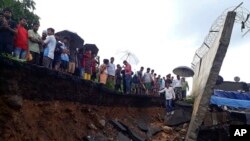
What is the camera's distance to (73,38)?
12195 millimetres

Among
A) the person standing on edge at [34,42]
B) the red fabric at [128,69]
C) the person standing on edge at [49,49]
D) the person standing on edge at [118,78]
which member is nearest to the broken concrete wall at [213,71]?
the red fabric at [128,69]

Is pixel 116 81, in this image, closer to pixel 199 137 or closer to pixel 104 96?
pixel 104 96

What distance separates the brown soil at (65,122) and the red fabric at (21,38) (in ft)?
4.55

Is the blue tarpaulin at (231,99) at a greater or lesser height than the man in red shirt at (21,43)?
lesser

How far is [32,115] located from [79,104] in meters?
2.85

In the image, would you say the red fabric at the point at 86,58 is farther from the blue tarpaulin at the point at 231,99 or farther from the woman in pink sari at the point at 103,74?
the blue tarpaulin at the point at 231,99

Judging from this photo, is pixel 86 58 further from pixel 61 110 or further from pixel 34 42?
pixel 34 42

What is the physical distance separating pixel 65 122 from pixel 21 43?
266cm

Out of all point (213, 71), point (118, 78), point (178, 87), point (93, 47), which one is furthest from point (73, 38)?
point (178, 87)

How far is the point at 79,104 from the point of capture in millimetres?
11414

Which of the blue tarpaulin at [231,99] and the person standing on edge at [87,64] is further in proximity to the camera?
the blue tarpaulin at [231,99]

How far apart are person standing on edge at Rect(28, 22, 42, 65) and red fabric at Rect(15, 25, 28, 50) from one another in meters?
0.54

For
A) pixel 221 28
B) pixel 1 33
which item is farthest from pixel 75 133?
pixel 221 28

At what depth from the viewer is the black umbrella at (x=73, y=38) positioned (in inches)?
475
